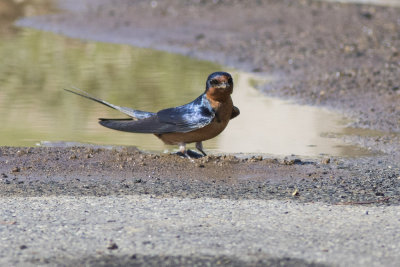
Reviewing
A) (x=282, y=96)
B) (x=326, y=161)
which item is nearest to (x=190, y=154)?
(x=326, y=161)

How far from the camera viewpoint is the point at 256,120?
382 inches

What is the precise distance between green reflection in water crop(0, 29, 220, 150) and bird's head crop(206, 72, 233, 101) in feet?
4.65

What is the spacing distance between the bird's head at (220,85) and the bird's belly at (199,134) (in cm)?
22

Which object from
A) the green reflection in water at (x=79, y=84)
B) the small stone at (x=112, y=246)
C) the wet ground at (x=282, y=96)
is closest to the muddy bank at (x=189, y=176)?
the wet ground at (x=282, y=96)

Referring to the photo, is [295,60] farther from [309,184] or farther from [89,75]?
[309,184]

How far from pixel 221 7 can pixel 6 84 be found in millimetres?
7806

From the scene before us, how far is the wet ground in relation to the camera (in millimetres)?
5863

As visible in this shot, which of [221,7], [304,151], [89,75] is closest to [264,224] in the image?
[304,151]

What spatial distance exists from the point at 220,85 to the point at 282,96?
447cm

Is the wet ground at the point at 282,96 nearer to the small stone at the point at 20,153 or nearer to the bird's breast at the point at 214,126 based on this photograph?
the small stone at the point at 20,153

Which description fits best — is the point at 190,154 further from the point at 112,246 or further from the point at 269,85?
the point at 269,85

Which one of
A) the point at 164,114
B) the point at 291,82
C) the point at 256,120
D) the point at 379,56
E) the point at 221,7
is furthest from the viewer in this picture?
the point at 221,7

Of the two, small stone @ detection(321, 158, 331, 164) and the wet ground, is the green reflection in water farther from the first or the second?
small stone @ detection(321, 158, 331, 164)

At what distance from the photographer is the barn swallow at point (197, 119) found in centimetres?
688
